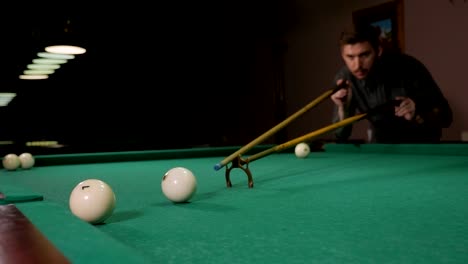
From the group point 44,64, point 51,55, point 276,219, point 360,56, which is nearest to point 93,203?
point 276,219

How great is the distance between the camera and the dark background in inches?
262

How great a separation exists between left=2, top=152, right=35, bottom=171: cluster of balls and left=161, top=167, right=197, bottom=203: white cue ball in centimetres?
198

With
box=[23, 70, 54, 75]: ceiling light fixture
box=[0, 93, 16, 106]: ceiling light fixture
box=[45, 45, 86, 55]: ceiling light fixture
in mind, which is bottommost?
box=[0, 93, 16, 106]: ceiling light fixture

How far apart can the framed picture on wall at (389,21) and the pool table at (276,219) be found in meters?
3.53

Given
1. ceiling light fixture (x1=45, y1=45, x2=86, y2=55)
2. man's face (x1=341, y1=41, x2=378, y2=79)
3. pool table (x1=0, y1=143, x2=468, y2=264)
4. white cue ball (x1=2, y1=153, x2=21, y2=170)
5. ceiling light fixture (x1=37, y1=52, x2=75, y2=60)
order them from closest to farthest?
pool table (x1=0, y1=143, x2=468, y2=264) → white cue ball (x1=2, y1=153, x2=21, y2=170) → ceiling light fixture (x1=45, y1=45, x2=86, y2=55) → man's face (x1=341, y1=41, x2=378, y2=79) → ceiling light fixture (x1=37, y1=52, x2=75, y2=60)

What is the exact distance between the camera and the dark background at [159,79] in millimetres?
6664

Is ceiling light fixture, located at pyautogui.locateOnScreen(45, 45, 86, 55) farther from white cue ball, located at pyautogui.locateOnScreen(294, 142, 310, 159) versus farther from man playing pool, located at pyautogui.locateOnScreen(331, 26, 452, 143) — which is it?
man playing pool, located at pyautogui.locateOnScreen(331, 26, 452, 143)

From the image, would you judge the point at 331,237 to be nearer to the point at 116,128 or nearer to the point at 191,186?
the point at 191,186

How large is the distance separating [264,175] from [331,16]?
472cm

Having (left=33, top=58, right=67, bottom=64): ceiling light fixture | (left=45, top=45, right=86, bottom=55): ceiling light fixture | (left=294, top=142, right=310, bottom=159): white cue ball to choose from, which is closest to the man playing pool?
(left=294, top=142, right=310, bottom=159): white cue ball

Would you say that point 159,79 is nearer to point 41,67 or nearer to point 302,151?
point 41,67

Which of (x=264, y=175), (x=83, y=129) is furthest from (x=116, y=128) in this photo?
(x=264, y=175)

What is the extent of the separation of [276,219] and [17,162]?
2.55m

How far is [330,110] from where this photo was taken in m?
6.55
